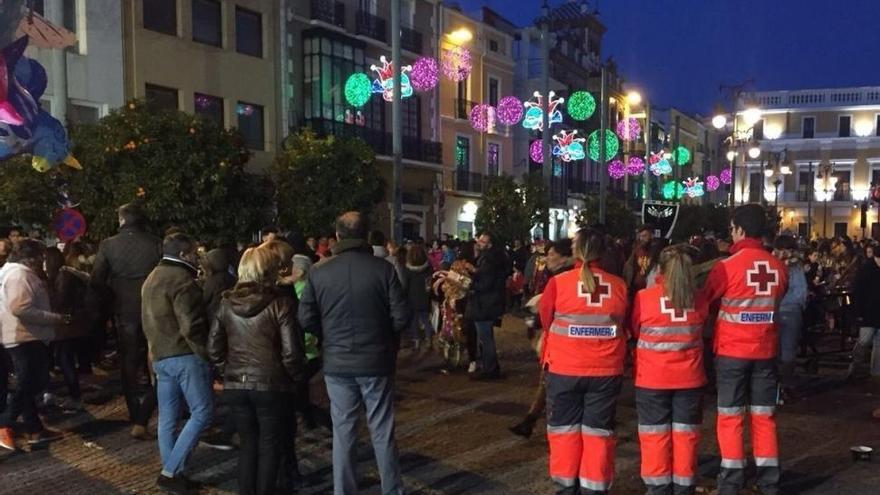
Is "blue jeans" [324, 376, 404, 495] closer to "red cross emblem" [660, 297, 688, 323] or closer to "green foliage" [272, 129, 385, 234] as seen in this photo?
"red cross emblem" [660, 297, 688, 323]

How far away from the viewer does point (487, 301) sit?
29.6 feet

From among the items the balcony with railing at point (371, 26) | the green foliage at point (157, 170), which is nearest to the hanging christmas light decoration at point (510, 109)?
the balcony with railing at point (371, 26)

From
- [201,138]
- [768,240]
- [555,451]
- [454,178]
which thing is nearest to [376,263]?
[555,451]

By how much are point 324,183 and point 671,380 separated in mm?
14296

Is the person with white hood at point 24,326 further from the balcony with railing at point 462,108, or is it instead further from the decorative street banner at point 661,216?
the balcony with railing at point 462,108

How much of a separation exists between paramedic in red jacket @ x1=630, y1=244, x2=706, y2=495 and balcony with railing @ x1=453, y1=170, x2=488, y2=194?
87.4 feet

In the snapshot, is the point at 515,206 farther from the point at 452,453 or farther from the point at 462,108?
the point at 452,453

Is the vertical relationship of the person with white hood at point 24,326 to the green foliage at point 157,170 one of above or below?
below

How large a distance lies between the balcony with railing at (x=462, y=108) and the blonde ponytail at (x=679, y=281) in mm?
27186

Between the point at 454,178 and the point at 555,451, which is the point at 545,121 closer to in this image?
the point at 454,178

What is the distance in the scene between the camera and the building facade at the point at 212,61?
62.9 feet

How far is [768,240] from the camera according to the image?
7734 mm

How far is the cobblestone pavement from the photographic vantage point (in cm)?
561

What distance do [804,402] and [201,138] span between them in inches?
397
